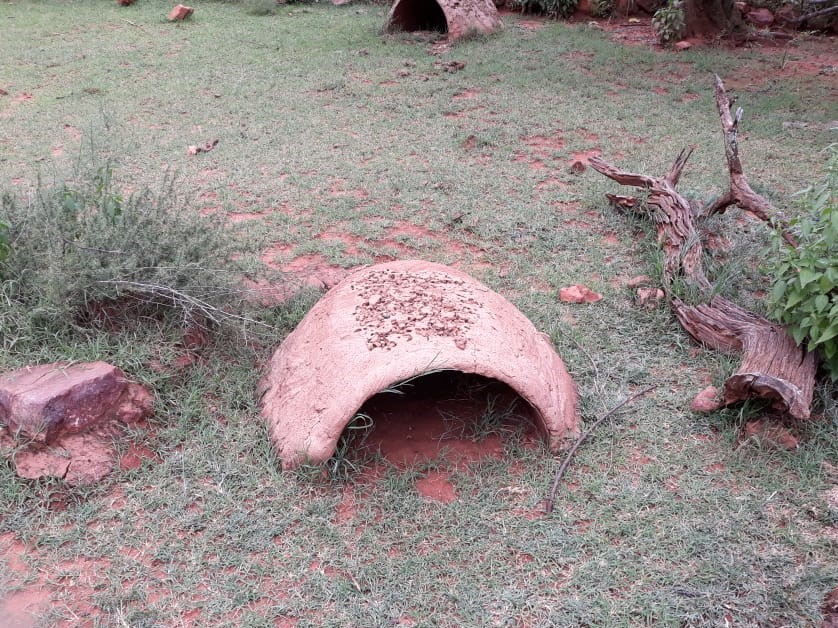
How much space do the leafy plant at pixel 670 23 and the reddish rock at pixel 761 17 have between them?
1.90 metres

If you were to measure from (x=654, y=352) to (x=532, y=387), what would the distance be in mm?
1003

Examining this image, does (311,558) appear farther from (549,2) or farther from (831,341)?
(549,2)

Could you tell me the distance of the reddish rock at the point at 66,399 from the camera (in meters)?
2.54

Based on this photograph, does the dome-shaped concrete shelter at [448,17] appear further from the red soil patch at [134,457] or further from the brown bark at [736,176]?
the red soil patch at [134,457]

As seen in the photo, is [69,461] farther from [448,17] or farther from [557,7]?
[557,7]

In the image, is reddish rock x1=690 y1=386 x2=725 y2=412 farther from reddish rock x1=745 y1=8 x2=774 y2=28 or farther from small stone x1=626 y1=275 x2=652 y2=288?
reddish rock x1=745 y1=8 x2=774 y2=28

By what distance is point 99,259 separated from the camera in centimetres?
301

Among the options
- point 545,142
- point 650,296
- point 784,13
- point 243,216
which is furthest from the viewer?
point 784,13

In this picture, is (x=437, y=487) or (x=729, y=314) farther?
(x=729, y=314)

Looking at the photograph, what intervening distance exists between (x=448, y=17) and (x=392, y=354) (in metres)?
7.12

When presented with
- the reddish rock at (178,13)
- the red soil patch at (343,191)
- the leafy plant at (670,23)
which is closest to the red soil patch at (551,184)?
the red soil patch at (343,191)

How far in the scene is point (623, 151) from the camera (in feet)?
18.5

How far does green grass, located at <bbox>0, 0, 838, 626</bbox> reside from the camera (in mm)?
2180

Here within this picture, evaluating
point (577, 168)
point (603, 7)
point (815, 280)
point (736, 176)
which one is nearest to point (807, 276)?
point (815, 280)
